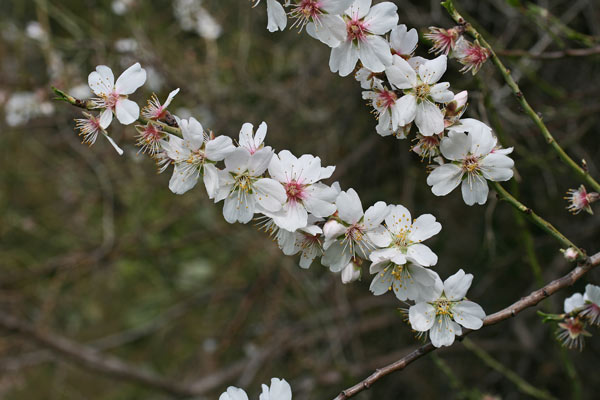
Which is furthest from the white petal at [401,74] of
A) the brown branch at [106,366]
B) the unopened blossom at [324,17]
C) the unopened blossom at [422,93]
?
the brown branch at [106,366]

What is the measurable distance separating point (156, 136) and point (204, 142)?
86 mm

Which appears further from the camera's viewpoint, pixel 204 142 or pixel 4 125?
pixel 4 125

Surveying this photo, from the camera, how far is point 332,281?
279 centimetres

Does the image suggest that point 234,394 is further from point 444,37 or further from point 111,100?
point 444,37

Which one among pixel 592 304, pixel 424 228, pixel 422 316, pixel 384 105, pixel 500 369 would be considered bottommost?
pixel 500 369

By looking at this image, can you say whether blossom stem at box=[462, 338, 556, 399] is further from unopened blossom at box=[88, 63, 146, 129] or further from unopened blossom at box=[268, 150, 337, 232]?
unopened blossom at box=[88, 63, 146, 129]

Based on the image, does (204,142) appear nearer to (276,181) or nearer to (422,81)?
(276,181)

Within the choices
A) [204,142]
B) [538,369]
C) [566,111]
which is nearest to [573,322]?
[204,142]

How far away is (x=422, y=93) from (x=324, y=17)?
8.7 inches

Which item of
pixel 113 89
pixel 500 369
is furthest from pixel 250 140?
pixel 500 369

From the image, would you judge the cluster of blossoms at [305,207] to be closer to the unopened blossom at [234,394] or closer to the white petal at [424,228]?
the white petal at [424,228]

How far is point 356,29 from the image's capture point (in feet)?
3.10

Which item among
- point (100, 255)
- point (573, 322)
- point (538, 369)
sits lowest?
point (538, 369)

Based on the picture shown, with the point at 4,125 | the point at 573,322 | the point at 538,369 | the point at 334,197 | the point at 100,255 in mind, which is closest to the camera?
the point at 334,197
